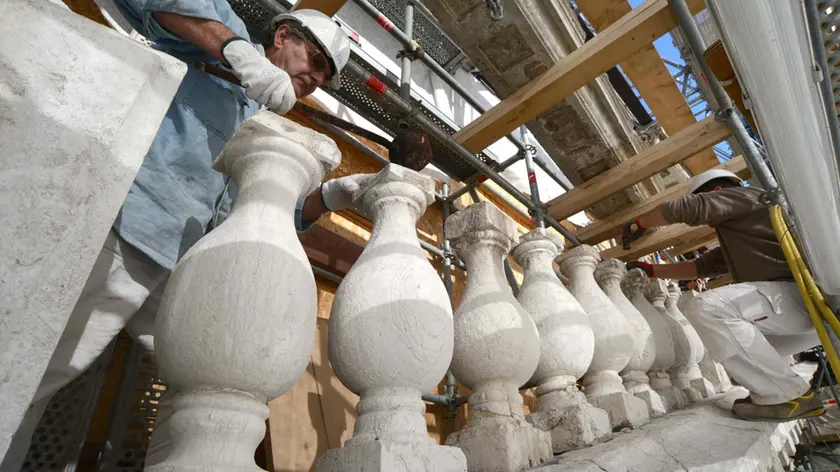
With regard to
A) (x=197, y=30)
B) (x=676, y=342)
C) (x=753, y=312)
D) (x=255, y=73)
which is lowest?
(x=753, y=312)

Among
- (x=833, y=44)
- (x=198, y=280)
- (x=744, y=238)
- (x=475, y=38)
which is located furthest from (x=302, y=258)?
(x=744, y=238)

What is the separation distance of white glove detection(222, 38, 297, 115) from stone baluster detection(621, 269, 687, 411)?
6.92ft

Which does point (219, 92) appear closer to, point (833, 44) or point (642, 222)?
point (833, 44)

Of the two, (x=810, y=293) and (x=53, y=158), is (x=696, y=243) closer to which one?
(x=810, y=293)

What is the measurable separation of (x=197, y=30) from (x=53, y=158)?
0.84 m

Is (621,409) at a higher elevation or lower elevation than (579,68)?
lower

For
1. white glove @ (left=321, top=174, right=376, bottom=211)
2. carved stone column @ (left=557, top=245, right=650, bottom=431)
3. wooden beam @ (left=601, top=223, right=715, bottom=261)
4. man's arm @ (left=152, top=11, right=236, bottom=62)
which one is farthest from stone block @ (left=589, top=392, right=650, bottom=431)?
wooden beam @ (left=601, top=223, right=715, bottom=261)

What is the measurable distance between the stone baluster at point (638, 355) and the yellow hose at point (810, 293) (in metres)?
0.63

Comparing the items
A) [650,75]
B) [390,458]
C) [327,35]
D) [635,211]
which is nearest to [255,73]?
[327,35]

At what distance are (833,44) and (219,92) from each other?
1.60 m

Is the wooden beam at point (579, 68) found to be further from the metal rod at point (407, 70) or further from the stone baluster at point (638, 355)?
the stone baluster at point (638, 355)

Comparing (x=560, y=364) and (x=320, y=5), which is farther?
(x=320, y=5)

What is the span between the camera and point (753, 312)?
2.19 meters

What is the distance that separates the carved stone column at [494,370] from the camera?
3.80 ft
